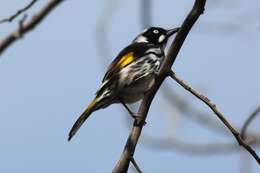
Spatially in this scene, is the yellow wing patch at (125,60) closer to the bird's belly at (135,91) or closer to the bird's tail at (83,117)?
the bird's belly at (135,91)

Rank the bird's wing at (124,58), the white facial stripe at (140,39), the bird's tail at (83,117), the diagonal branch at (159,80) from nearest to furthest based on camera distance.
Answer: the diagonal branch at (159,80) → the bird's tail at (83,117) → the bird's wing at (124,58) → the white facial stripe at (140,39)

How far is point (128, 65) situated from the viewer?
5891 mm

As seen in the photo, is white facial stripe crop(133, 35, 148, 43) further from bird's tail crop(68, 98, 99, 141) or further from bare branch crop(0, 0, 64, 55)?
bare branch crop(0, 0, 64, 55)

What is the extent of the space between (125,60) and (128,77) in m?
0.23

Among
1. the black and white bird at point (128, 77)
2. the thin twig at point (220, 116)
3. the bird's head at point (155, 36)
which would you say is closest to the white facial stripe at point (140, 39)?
the bird's head at point (155, 36)

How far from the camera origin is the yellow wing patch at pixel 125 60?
5.91m

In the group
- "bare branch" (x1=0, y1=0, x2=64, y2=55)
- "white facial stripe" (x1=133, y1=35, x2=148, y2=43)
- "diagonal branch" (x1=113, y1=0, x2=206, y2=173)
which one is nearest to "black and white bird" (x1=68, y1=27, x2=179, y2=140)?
"white facial stripe" (x1=133, y1=35, x2=148, y2=43)

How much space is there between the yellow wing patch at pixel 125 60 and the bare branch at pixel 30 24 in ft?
11.0

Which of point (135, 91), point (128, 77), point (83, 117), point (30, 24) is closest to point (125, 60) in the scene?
point (128, 77)

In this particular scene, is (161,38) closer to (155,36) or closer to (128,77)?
(155,36)

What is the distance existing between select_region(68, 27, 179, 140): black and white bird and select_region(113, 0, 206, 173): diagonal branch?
1157 millimetres

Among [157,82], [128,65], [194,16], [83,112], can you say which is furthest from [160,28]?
[194,16]

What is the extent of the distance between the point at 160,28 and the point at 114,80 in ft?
4.35

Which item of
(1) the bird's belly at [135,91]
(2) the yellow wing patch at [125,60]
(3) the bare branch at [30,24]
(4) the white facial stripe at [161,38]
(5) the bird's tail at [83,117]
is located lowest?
(1) the bird's belly at [135,91]
